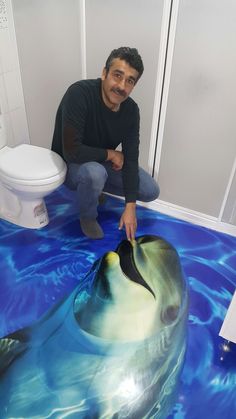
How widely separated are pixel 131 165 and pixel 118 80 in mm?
426

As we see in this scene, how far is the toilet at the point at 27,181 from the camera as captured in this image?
1638mm

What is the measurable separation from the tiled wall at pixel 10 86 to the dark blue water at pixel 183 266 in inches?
19.6

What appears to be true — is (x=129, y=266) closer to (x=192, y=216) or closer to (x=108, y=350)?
(x=108, y=350)

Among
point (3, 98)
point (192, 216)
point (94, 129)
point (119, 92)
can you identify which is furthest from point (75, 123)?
point (192, 216)

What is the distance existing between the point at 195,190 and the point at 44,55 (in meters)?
1.16

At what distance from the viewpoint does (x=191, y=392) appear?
1.18 m

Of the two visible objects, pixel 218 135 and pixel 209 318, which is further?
pixel 218 135

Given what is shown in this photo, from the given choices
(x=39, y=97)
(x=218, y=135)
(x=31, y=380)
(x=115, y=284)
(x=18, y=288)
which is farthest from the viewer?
(x=39, y=97)

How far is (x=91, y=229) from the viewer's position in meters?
1.82

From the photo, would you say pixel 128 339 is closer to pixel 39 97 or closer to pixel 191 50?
pixel 191 50

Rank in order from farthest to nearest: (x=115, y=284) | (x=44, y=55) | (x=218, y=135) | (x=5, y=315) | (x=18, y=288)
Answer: (x=44, y=55) < (x=218, y=135) < (x=18, y=288) < (x=5, y=315) < (x=115, y=284)

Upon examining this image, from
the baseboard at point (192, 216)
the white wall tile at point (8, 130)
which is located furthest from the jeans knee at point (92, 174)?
the white wall tile at point (8, 130)

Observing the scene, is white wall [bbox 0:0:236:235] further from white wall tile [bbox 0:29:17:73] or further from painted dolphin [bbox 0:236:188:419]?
painted dolphin [bbox 0:236:188:419]

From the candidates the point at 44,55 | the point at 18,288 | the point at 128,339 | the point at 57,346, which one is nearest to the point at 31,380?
the point at 57,346
